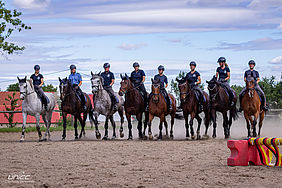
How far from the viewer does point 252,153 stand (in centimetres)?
1214

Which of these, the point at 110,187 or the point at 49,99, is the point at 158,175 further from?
the point at 49,99

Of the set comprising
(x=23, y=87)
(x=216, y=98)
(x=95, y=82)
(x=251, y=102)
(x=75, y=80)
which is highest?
(x=75, y=80)

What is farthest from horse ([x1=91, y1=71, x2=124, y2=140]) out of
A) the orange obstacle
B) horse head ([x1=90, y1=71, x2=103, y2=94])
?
the orange obstacle

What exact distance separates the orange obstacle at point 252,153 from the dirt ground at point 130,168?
316mm

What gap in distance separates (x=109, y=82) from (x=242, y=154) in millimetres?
10053

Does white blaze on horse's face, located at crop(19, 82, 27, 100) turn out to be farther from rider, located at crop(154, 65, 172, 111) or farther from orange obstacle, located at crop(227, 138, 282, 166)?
orange obstacle, located at crop(227, 138, 282, 166)

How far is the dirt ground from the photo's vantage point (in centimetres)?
960

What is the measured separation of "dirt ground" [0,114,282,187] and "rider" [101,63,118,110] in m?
4.31

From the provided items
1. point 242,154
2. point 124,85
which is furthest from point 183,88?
point 242,154

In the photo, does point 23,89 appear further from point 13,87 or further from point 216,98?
point 13,87

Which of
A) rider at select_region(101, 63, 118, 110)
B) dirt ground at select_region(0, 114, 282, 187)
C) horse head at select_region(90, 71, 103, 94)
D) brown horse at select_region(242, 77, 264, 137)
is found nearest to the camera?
dirt ground at select_region(0, 114, 282, 187)

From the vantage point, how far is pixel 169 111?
20.8 metres

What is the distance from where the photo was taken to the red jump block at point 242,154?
11898mm

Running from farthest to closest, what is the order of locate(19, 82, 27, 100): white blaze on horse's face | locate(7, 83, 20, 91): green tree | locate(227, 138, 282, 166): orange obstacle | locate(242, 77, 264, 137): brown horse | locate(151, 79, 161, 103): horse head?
1. locate(7, 83, 20, 91): green tree
2. locate(19, 82, 27, 100): white blaze on horse's face
3. locate(151, 79, 161, 103): horse head
4. locate(242, 77, 264, 137): brown horse
5. locate(227, 138, 282, 166): orange obstacle
